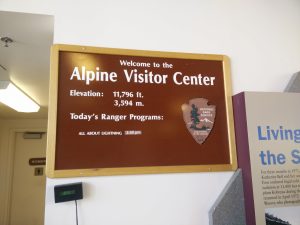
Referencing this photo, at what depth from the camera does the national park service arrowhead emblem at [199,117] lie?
1179 mm

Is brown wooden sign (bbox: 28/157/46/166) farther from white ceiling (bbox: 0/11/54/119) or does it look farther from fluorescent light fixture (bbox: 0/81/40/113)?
white ceiling (bbox: 0/11/54/119)

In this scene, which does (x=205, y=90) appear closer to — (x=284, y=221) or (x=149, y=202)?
(x=149, y=202)

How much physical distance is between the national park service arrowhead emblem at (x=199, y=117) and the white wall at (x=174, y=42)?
0.61ft

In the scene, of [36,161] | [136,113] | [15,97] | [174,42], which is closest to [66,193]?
[136,113]

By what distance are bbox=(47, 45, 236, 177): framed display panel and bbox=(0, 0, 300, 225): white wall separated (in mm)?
59

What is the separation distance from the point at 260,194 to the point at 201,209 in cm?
27

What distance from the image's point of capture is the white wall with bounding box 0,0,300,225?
1.07m

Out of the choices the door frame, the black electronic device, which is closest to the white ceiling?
the black electronic device

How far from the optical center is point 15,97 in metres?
2.62

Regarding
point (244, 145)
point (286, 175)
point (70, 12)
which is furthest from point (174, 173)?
point (70, 12)

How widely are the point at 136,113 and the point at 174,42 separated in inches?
16.9

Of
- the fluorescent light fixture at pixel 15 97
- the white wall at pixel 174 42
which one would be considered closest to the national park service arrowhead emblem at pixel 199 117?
the white wall at pixel 174 42

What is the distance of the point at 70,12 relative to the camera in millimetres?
1184

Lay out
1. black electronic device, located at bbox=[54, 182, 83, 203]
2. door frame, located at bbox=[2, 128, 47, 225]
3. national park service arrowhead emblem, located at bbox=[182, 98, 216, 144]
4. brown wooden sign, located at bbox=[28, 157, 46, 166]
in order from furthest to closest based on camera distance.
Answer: brown wooden sign, located at bbox=[28, 157, 46, 166], door frame, located at bbox=[2, 128, 47, 225], national park service arrowhead emblem, located at bbox=[182, 98, 216, 144], black electronic device, located at bbox=[54, 182, 83, 203]
